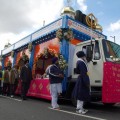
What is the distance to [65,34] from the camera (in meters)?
10.4

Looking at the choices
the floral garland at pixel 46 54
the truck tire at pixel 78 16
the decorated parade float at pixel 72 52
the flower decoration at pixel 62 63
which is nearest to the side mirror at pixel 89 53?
the decorated parade float at pixel 72 52

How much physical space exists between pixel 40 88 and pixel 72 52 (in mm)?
2316

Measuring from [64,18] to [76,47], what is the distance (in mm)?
1268

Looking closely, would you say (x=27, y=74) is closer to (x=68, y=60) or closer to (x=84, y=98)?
(x=68, y=60)

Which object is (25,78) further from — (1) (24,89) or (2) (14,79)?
(2) (14,79)

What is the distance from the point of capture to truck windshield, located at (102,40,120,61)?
8.95m

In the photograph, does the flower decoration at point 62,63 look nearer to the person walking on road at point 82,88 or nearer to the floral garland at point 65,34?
the floral garland at point 65,34

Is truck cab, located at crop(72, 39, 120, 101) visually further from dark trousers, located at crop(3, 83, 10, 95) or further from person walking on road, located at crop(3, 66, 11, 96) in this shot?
dark trousers, located at crop(3, 83, 10, 95)

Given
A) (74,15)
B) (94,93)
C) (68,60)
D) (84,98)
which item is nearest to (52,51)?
(68,60)

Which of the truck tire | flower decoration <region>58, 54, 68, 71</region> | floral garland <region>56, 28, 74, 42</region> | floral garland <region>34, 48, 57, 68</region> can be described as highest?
the truck tire

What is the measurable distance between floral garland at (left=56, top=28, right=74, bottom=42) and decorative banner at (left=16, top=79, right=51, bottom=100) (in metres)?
1.93

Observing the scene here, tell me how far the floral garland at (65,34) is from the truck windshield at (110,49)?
173cm

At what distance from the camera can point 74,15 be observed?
1172 centimetres

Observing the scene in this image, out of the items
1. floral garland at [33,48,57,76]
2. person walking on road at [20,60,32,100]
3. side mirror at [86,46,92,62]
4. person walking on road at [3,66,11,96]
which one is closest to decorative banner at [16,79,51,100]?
person walking on road at [20,60,32,100]
